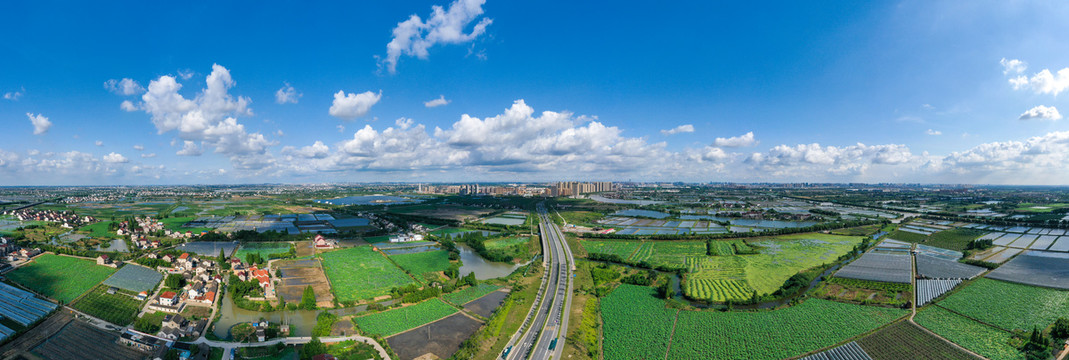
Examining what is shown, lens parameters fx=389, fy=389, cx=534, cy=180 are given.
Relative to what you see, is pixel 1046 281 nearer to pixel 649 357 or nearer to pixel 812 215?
pixel 649 357

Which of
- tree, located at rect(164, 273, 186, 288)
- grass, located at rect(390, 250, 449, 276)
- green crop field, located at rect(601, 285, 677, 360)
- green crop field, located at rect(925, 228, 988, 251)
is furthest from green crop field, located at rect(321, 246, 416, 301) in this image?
green crop field, located at rect(925, 228, 988, 251)

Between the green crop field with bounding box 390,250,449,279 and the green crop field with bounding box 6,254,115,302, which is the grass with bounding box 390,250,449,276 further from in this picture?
the green crop field with bounding box 6,254,115,302

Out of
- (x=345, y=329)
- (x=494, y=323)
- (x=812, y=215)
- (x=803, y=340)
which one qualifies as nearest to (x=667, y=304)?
(x=803, y=340)

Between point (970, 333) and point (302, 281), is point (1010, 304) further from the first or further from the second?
point (302, 281)

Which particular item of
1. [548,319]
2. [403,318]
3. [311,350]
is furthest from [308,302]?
[548,319]

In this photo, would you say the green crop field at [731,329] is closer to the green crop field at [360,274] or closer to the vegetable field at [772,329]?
the vegetable field at [772,329]

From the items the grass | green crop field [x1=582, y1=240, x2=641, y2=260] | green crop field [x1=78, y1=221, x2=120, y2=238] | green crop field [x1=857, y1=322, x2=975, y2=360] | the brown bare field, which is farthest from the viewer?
green crop field [x1=78, y1=221, x2=120, y2=238]
